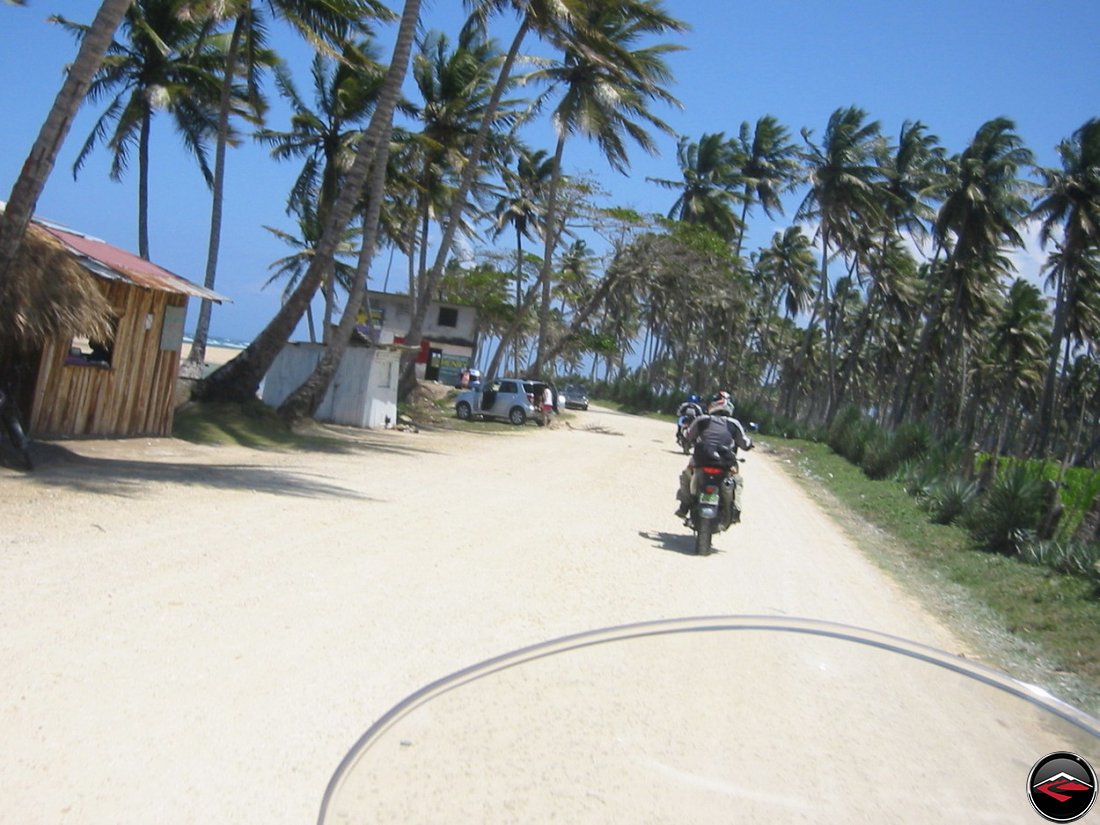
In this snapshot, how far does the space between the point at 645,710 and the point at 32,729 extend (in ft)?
10.1

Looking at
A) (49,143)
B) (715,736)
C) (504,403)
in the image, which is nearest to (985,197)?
(504,403)

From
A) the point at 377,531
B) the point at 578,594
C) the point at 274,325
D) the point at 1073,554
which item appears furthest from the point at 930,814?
the point at 274,325

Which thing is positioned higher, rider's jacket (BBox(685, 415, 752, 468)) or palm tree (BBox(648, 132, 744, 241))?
palm tree (BBox(648, 132, 744, 241))

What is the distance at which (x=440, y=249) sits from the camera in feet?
95.0

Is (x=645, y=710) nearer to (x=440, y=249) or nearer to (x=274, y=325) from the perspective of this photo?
(x=274, y=325)

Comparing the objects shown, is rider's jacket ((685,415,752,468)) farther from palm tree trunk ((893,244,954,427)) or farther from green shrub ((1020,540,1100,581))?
palm tree trunk ((893,244,954,427))

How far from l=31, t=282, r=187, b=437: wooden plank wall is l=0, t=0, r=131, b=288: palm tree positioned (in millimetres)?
2804

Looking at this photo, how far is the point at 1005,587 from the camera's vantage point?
1151cm

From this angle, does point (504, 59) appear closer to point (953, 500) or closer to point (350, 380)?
point (350, 380)

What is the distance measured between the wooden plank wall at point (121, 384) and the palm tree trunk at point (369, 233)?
4.17m

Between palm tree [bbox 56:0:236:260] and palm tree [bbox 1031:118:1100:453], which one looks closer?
palm tree [bbox 56:0:236:260]

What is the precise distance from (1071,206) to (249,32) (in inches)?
1248

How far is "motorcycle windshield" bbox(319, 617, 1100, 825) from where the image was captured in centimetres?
208

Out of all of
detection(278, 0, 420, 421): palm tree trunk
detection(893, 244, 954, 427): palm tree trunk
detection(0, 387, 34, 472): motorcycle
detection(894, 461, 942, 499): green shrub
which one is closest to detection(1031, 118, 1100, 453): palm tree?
detection(893, 244, 954, 427): palm tree trunk
